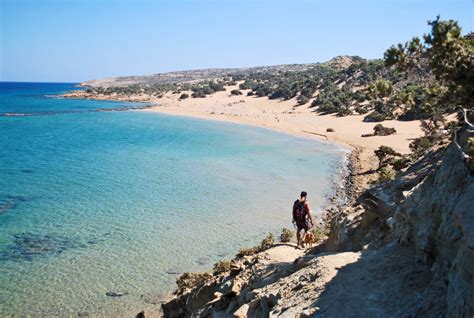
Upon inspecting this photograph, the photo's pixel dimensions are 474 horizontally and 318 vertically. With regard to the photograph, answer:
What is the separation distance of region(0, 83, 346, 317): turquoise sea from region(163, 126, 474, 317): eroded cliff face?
442 cm

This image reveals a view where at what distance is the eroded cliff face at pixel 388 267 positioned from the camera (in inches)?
245

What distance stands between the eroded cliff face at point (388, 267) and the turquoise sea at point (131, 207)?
4.42 metres

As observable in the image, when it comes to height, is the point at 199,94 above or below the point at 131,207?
above

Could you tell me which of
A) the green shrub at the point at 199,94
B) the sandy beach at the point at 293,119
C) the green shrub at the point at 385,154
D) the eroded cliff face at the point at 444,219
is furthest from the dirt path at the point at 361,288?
the green shrub at the point at 199,94

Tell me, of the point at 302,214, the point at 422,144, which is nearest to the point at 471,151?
the point at 302,214

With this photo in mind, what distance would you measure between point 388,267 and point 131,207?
16.3 metres

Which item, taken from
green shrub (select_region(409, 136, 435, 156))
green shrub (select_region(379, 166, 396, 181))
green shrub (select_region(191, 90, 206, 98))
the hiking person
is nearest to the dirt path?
the hiking person

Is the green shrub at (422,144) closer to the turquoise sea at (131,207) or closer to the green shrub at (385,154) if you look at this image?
the green shrub at (385,154)

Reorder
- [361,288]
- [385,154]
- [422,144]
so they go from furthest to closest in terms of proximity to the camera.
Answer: [385,154]
[422,144]
[361,288]

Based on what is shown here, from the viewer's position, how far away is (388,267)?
7.75 meters

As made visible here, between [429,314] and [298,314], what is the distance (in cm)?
213

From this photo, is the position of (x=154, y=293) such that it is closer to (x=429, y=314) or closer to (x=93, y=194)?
(x=429, y=314)

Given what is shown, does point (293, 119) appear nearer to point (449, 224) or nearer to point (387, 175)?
point (387, 175)

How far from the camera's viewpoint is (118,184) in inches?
1039
